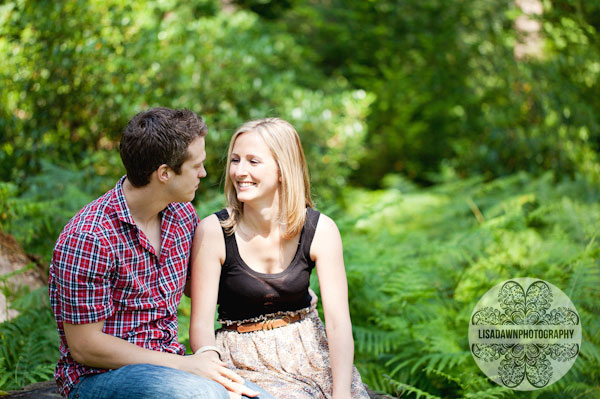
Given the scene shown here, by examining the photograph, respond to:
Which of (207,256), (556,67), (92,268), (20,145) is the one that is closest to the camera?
(92,268)

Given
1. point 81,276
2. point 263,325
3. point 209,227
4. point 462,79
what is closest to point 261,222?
point 209,227

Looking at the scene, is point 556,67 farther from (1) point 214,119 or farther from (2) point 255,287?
(2) point 255,287

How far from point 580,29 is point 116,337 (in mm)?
6543

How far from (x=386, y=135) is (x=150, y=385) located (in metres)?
8.55

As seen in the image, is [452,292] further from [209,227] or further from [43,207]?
[43,207]

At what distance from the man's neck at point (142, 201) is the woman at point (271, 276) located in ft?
0.96

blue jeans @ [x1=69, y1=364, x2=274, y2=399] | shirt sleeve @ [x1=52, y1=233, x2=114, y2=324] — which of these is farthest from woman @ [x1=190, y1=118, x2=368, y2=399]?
shirt sleeve @ [x1=52, y1=233, x2=114, y2=324]

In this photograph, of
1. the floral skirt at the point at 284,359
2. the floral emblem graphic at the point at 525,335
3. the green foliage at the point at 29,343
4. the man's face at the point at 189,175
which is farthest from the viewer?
the floral emblem graphic at the point at 525,335

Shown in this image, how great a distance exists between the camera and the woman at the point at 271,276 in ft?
8.73

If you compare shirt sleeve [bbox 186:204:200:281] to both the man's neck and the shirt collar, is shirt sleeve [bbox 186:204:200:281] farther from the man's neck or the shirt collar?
the shirt collar

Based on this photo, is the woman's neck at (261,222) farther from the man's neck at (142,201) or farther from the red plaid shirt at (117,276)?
the man's neck at (142,201)

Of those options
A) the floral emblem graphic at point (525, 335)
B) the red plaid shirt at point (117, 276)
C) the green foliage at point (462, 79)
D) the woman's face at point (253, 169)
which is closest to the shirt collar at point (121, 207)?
the red plaid shirt at point (117, 276)

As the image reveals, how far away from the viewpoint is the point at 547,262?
14.5 ft

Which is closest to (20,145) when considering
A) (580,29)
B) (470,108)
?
(470,108)
